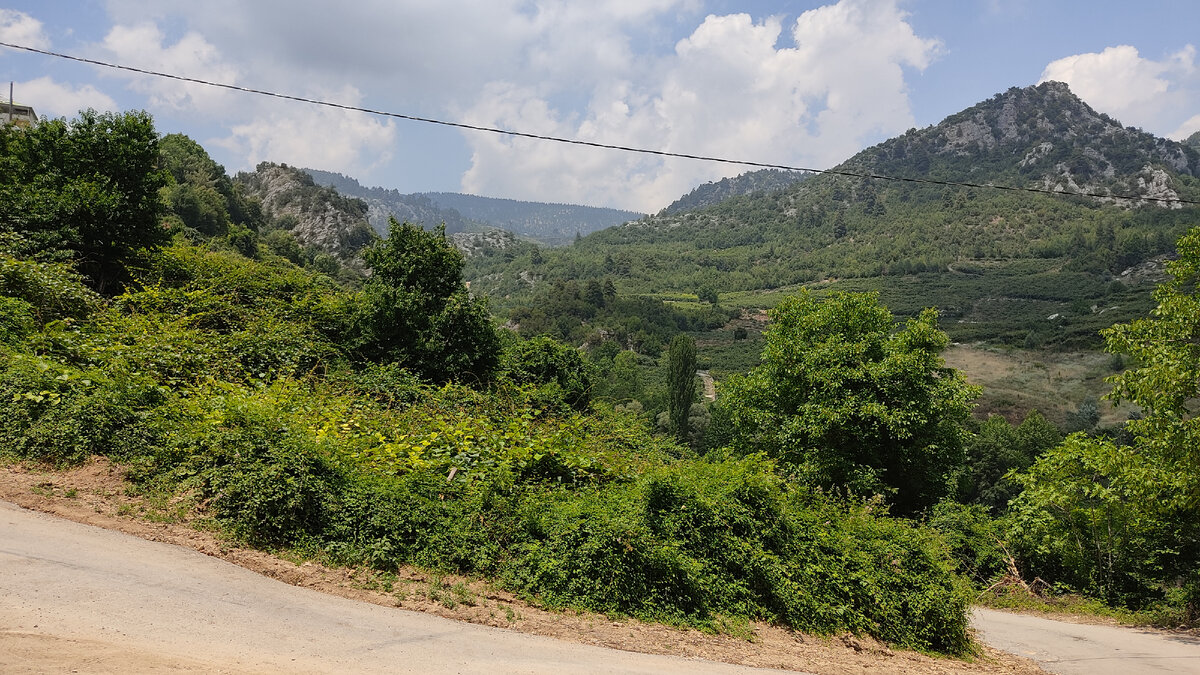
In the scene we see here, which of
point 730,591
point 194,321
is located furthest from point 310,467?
point 194,321

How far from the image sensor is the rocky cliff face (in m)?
111

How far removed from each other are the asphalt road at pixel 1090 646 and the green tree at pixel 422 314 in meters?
14.0

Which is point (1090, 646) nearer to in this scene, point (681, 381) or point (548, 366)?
point (548, 366)

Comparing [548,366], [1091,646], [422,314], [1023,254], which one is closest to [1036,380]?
[548,366]

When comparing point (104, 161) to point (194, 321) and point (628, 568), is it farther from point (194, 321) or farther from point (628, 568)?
point (628, 568)

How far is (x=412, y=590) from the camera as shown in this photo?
20.9 feet

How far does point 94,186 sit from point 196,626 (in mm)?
17620

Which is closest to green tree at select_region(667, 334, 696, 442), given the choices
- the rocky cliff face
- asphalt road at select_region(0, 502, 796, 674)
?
asphalt road at select_region(0, 502, 796, 674)

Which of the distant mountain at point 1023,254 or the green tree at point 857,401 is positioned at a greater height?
the distant mountain at point 1023,254

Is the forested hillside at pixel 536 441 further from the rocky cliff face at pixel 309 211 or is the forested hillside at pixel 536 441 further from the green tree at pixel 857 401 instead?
the rocky cliff face at pixel 309 211

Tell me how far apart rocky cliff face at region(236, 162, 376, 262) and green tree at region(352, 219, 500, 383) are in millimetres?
96209

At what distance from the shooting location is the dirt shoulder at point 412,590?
6219 mm

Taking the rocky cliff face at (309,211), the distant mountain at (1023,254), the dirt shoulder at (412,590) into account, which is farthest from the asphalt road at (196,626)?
the distant mountain at (1023,254)

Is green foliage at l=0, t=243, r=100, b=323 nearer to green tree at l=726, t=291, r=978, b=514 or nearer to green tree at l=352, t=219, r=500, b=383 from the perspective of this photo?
green tree at l=352, t=219, r=500, b=383
